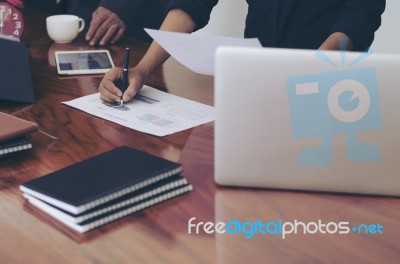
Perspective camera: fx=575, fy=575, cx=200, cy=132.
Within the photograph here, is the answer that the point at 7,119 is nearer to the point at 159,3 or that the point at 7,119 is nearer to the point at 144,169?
the point at 144,169

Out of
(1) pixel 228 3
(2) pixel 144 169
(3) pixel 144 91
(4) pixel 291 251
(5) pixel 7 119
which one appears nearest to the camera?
(4) pixel 291 251

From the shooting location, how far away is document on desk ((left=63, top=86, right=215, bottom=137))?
4.28 feet

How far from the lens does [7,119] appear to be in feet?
3.81

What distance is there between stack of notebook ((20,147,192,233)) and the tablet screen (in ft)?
2.38

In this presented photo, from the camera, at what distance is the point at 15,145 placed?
1.13m

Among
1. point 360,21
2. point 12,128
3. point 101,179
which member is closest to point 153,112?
point 12,128

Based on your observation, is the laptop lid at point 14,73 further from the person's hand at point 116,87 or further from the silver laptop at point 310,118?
the silver laptop at point 310,118

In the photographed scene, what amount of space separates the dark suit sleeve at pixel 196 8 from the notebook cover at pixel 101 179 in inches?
31.3

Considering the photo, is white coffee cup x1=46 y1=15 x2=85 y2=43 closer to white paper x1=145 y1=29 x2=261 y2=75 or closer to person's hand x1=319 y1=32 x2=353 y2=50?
white paper x1=145 y1=29 x2=261 y2=75

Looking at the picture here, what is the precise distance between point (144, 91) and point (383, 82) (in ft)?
2.47

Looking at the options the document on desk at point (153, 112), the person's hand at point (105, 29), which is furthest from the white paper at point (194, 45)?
the person's hand at point (105, 29)

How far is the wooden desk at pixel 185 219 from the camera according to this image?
842 mm

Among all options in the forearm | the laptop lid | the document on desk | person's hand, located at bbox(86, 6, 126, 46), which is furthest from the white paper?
person's hand, located at bbox(86, 6, 126, 46)

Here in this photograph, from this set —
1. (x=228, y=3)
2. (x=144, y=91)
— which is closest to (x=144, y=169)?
(x=144, y=91)
